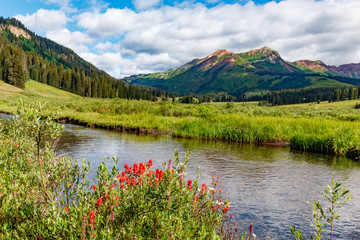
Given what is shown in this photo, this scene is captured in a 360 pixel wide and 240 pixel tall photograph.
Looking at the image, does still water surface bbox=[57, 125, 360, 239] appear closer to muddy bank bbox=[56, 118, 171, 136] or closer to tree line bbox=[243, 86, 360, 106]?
muddy bank bbox=[56, 118, 171, 136]

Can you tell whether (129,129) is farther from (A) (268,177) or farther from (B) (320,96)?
(B) (320,96)

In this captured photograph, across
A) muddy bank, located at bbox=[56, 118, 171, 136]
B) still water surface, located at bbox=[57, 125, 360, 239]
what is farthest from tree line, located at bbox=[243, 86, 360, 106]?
still water surface, located at bbox=[57, 125, 360, 239]

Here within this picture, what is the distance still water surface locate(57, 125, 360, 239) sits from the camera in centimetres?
751

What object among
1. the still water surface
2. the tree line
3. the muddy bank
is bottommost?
the still water surface

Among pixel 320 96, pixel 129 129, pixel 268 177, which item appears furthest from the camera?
pixel 320 96

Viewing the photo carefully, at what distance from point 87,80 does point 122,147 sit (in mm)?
147262

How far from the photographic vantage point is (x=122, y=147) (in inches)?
723

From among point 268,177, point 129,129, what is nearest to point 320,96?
point 129,129

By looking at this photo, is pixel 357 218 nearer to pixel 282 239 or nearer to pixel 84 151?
pixel 282 239

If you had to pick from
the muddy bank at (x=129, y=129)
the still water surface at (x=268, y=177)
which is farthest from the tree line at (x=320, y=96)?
the still water surface at (x=268, y=177)

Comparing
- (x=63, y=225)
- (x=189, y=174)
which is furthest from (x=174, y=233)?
(x=189, y=174)

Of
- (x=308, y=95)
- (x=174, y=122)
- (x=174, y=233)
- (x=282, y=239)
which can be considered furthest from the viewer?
(x=308, y=95)

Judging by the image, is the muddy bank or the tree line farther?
the tree line

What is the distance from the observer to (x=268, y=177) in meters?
11.9
